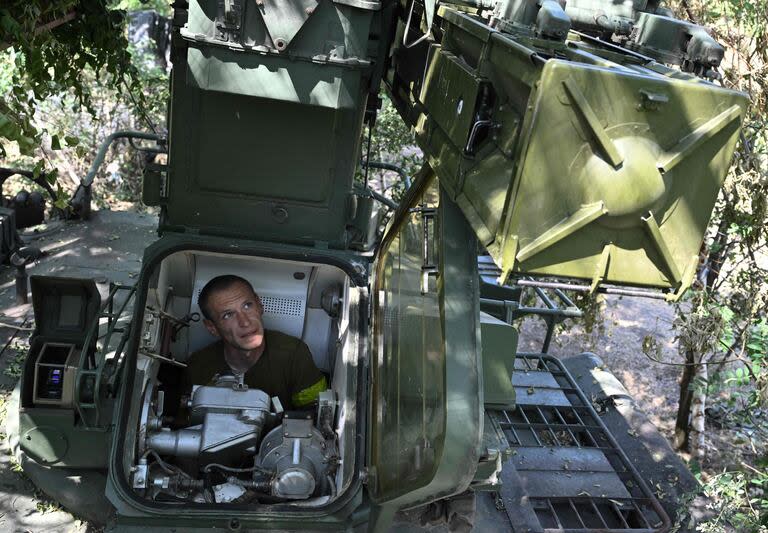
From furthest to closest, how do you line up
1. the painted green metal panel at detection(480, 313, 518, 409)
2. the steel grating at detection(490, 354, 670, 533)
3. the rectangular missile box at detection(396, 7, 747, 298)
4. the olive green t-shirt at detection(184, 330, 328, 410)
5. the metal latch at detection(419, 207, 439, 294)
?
the olive green t-shirt at detection(184, 330, 328, 410) → the steel grating at detection(490, 354, 670, 533) → the painted green metal panel at detection(480, 313, 518, 409) → the metal latch at detection(419, 207, 439, 294) → the rectangular missile box at detection(396, 7, 747, 298)

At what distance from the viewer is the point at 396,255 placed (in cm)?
410

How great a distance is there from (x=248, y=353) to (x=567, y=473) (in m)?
2.01

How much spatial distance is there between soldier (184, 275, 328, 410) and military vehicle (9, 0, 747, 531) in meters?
0.19

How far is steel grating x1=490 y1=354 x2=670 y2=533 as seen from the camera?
437cm

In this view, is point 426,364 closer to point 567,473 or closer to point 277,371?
point 277,371

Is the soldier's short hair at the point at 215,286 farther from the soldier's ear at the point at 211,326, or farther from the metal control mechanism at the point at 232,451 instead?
the metal control mechanism at the point at 232,451

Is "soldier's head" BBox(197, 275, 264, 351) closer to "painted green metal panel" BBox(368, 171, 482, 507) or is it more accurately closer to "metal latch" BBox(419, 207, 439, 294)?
"painted green metal panel" BBox(368, 171, 482, 507)

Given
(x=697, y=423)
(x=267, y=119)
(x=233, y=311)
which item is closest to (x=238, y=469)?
(x=233, y=311)

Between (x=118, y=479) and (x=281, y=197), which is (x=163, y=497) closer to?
(x=118, y=479)

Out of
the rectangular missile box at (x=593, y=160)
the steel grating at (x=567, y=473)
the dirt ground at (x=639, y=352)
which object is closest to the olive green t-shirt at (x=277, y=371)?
the steel grating at (x=567, y=473)

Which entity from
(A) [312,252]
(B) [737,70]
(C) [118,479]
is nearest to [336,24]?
(A) [312,252]

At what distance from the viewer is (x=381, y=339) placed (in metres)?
4.22

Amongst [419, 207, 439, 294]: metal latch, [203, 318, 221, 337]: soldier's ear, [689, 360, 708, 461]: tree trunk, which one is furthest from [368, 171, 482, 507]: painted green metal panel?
[689, 360, 708, 461]: tree trunk

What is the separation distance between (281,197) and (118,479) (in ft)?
6.12
